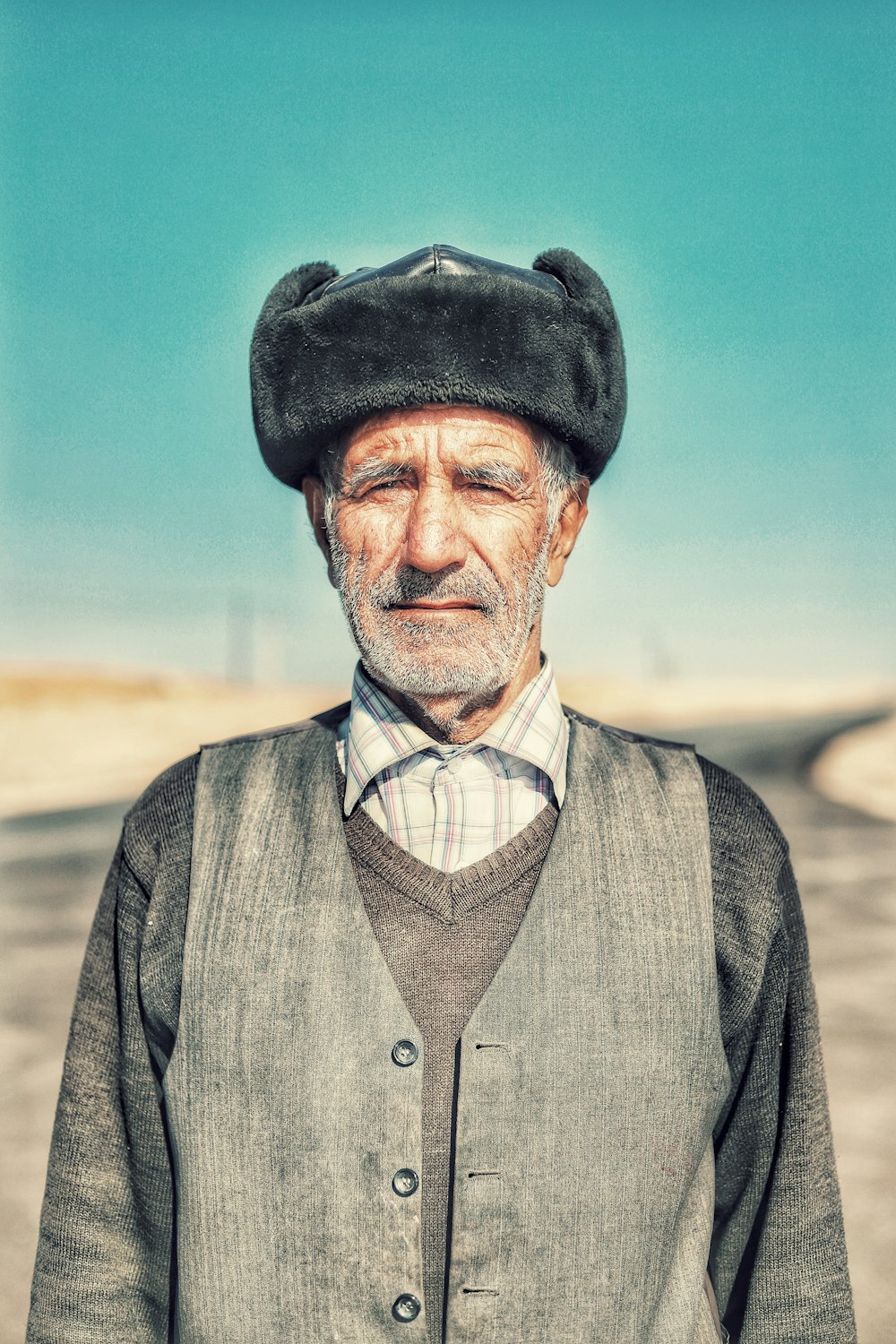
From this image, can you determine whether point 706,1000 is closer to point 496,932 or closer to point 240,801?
point 496,932

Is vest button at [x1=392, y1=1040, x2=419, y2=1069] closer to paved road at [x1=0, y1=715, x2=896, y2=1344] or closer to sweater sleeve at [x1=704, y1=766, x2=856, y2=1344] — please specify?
sweater sleeve at [x1=704, y1=766, x2=856, y2=1344]

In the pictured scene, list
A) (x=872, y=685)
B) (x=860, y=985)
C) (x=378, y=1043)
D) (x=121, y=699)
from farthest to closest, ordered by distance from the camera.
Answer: (x=872, y=685)
(x=121, y=699)
(x=860, y=985)
(x=378, y=1043)

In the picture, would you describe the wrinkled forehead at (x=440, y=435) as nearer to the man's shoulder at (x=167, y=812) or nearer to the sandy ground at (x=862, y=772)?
the man's shoulder at (x=167, y=812)

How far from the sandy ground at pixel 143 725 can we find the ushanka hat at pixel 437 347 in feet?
39.6

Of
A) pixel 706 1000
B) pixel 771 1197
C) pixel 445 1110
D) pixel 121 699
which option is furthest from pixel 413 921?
pixel 121 699

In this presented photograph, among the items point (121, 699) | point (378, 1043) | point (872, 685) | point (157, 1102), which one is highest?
point (872, 685)

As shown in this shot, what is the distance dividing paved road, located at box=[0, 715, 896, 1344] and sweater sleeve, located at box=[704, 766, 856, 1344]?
7.27 feet

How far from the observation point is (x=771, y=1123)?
1.63 m

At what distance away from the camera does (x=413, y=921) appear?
1.57 metres

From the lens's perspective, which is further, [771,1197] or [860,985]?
[860,985]

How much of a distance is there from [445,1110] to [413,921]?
26 cm

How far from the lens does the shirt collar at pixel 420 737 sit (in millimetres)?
1677

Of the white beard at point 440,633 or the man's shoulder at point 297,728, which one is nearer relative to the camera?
the white beard at point 440,633

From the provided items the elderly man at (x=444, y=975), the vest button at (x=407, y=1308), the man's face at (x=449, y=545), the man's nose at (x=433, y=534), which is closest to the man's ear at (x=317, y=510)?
the elderly man at (x=444, y=975)
